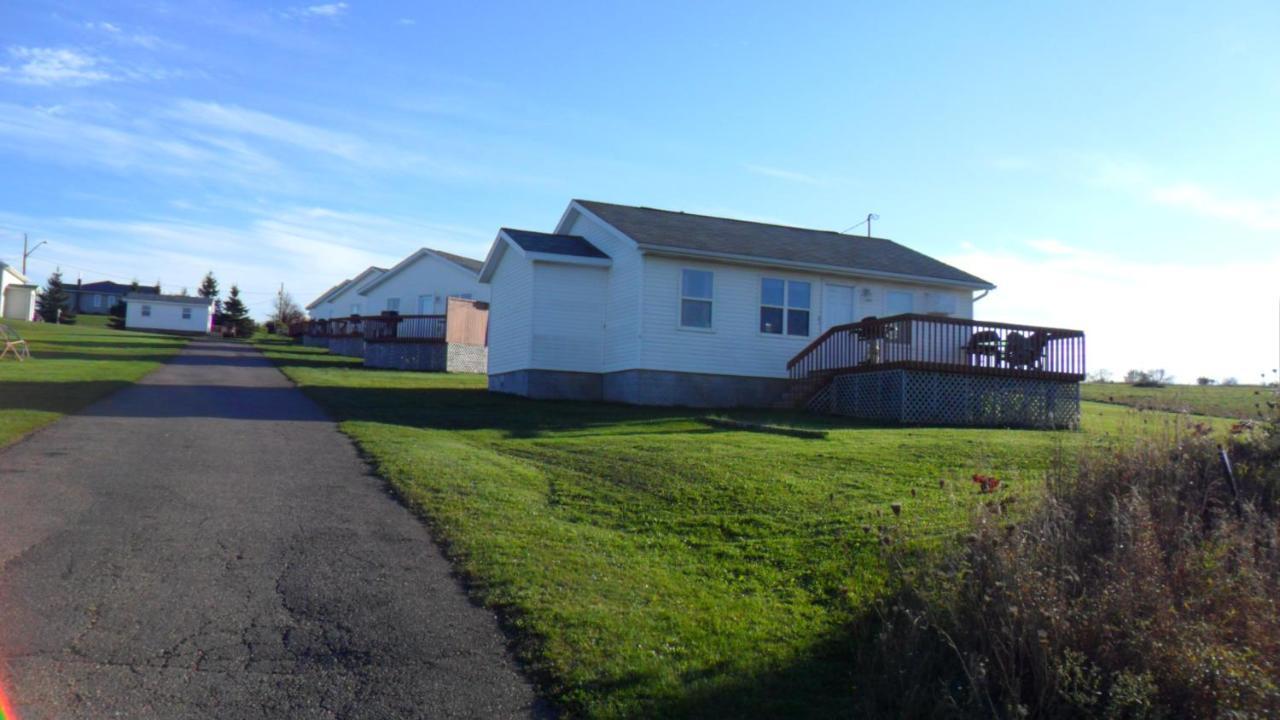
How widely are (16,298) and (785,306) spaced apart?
190 ft

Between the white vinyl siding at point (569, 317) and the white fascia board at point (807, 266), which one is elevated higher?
the white fascia board at point (807, 266)

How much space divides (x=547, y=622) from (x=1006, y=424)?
1494 centimetres

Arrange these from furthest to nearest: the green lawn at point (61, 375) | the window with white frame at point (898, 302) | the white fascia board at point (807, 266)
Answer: the window with white frame at point (898, 302), the white fascia board at point (807, 266), the green lawn at point (61, 375)

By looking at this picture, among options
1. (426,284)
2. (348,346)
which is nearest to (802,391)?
(426,284)

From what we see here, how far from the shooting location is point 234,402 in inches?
742

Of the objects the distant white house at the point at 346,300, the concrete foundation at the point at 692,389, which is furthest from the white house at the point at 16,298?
the concrete foundation at the point at 692,389

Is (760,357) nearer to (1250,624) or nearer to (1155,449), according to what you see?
(1155,449)

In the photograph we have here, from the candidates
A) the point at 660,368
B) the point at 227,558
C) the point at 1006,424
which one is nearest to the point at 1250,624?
the point at 227,558

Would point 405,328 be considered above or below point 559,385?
above

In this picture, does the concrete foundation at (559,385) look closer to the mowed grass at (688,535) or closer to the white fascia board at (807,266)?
the white fascia board at (807,266)

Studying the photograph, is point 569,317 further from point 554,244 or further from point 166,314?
point 166,314

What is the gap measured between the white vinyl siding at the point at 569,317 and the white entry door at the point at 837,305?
16.2 feet

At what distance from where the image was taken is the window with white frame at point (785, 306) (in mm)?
A: 22906

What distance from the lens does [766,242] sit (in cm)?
2417
